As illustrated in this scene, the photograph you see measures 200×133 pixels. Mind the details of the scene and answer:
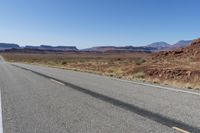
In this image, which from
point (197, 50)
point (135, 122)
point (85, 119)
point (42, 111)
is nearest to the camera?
point (135, 122)

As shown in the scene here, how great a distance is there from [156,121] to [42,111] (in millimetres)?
3185

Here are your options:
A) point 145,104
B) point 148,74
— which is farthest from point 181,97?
point 148,74

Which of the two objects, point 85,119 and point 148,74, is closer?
point 85,119

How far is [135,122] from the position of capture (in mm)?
6652

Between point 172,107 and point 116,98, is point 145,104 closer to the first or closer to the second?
point 172,107

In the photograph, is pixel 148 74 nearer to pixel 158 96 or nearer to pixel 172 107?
pixel 158 96

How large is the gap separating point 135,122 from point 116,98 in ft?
11.6

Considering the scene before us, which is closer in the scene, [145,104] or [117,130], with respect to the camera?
[117,130]

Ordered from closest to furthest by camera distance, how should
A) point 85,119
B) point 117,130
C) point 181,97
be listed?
point 117,130 → point 85,119 → point 181,97

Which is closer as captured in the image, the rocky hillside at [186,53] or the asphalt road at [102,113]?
the asphalt road at [102,113]

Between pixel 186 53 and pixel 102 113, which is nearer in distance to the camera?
pixel 102 113

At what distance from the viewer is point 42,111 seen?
820cm

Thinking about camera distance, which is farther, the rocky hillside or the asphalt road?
the rocky hillside

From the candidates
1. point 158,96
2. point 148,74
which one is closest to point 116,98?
point 158,96
